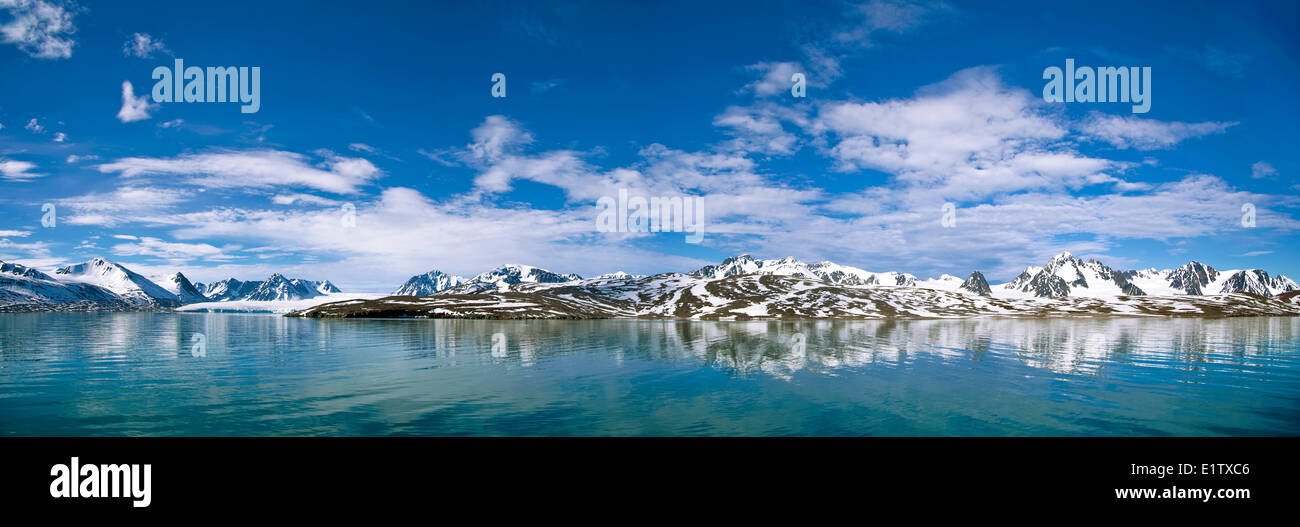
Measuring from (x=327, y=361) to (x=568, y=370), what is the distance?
101 ft

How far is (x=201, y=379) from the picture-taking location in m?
49.1

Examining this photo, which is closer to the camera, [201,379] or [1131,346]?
[201,379]
